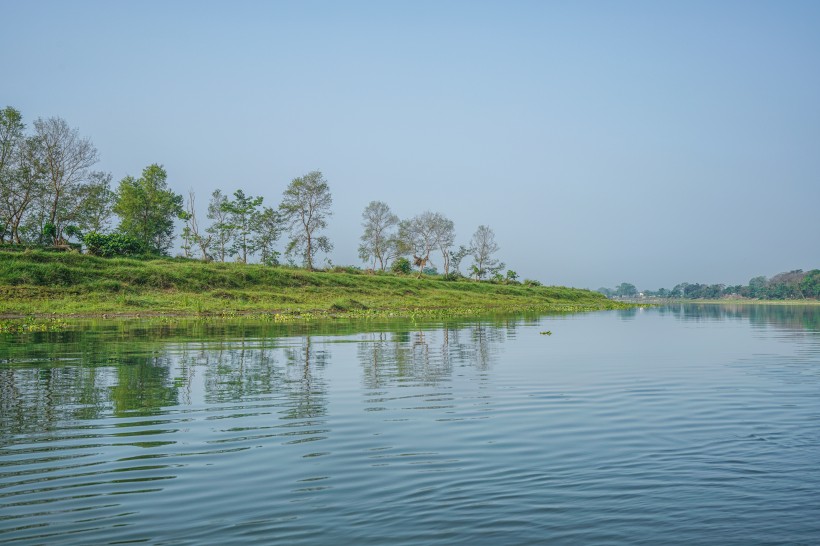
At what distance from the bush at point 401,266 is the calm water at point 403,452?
90.4 meters

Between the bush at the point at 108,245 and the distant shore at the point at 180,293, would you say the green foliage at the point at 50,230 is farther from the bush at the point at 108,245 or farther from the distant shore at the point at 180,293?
the distant shore at the point at 180,293

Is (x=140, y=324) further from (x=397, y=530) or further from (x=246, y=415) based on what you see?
(x=397, y=530)

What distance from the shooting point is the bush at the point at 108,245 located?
6438 centimetres

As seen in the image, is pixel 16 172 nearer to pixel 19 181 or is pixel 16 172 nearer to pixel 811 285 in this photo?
pixel 19 181

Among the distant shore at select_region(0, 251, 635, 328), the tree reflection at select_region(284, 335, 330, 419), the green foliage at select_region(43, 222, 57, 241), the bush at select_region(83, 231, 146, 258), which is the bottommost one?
the tree reflection at select_region(284, 335, 330, 419)

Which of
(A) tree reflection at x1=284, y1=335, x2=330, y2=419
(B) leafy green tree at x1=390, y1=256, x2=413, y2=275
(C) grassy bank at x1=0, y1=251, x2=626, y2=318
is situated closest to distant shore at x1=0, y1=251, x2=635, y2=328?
(C) grassy bank at x1=0, y1=251, x2=626, y2=318

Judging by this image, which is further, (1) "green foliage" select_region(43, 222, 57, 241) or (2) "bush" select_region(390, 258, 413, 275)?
(2) "bush" select_region(390, 258, 413, 275)

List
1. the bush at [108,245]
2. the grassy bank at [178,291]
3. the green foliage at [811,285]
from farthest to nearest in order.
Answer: the green foliage at [811,285] < the bush at [108,245] < the grassy bank at [178,291]

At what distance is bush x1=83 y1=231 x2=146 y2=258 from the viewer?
211 ft

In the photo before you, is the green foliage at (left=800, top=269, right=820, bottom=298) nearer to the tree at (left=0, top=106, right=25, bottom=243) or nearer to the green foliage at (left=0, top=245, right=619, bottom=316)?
the green foliage at (left=0, top=245, right=619, bottom=316)

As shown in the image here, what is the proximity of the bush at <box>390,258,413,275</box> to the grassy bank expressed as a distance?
36.1m

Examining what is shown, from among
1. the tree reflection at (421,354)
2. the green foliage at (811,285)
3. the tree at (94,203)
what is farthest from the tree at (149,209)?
the green foliage at (811,285)

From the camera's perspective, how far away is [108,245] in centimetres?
6469

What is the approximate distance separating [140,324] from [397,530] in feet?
108
